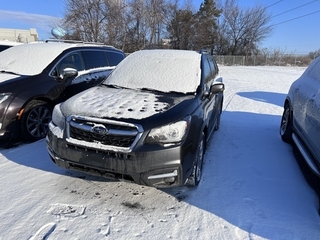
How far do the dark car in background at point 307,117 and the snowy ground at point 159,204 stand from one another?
0.45m

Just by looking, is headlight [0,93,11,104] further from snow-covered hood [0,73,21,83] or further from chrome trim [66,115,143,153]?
chrome trim [66,115,143,153]

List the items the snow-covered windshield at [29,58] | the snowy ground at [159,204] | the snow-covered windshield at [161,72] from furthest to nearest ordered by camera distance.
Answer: the snow-covered windshield at [29,58], the snow-covered windshield at [161,72], the snowy ground at [159,204]

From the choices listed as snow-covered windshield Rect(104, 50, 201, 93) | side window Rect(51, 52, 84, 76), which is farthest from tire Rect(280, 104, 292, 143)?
side window Rect(51, 52, 84, 76)

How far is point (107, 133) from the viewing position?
100 inches

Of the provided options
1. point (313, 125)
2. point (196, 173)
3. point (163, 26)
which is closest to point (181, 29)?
point (163, 26)

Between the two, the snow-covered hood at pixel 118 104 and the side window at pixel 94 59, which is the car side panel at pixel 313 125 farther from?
the side window at pixel 94 59

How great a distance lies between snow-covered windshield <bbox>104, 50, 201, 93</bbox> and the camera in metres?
3.62

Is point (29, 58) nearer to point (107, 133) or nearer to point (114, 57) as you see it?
point (114, 57)

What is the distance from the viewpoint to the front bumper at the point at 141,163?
2.50 meters

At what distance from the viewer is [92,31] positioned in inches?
1017

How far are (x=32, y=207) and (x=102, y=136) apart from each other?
3.54 feet

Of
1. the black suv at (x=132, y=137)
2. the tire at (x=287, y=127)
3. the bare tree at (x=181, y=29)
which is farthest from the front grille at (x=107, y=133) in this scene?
the bare tree at (x=181, y=29)

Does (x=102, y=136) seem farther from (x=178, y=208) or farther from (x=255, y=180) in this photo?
(x=255, y=180)

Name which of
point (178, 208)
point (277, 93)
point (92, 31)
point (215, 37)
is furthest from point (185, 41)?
point (178, 208)
